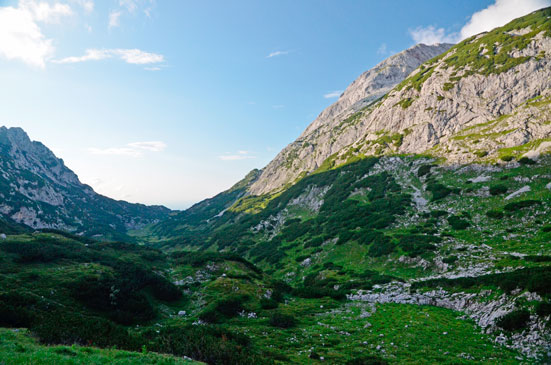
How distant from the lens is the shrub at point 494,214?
37.5m

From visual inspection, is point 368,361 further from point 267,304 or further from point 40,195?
point 40,195

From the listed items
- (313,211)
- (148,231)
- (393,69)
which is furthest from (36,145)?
(393,69)

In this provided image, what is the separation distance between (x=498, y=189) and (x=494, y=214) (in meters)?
8.25

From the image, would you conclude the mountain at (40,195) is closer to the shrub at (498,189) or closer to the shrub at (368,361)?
the shrub at (368,361)

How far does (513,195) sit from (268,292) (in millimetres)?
40504

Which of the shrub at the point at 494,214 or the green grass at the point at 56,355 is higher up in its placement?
the shrub at the point at 494,214

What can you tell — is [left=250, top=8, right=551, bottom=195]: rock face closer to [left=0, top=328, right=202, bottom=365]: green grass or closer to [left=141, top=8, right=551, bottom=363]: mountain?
[left=141, top=8, right=551, bottom=363]: mountain

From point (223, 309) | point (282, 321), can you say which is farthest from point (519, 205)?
point (223, 309)

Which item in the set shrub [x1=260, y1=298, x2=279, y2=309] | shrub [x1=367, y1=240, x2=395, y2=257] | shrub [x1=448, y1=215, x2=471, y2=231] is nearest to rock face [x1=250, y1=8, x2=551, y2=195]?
shrub [x1=448, y1=215, x2=471, y2=231]

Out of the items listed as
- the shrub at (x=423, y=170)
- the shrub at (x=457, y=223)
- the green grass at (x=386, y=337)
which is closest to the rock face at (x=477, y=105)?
the shrub at (x=423, y=170)

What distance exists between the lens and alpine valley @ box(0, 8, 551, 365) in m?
15.9

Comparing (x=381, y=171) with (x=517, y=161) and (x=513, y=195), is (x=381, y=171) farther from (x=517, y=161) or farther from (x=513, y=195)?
(x=513, y=195)

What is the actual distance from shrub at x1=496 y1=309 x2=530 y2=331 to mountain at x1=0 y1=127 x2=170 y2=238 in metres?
127

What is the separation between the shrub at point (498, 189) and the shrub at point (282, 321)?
41.5 m
